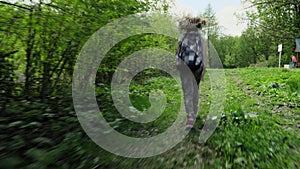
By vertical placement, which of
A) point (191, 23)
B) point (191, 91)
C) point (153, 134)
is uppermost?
point (191, 23)

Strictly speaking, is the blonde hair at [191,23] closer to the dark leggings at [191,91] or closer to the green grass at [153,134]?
the dark leggings at [191,91]

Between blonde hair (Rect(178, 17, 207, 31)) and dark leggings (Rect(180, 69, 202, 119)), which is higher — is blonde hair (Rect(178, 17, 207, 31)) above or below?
above

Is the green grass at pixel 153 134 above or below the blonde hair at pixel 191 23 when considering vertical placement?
below

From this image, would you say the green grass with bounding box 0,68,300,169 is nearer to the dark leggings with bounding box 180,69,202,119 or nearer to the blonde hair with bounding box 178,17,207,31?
the dark leggings with bounding box 180,69,202,119

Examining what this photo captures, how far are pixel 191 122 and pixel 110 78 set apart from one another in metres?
1.82

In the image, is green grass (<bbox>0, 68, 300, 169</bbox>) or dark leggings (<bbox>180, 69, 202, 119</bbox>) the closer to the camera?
green grass (<bbox>0, 68, 300, 169</bbox>)

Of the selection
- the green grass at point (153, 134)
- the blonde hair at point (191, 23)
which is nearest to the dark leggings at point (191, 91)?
the green grass at point (153, 134)

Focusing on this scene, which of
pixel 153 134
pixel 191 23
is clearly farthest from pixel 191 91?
pixel 191 23

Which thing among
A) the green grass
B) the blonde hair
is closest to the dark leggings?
the green grass

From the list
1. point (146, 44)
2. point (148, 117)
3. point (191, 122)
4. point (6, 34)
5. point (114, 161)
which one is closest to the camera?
point (6, 34)

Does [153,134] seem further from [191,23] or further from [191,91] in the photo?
[191,23]

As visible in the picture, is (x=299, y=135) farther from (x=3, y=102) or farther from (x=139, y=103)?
(x=3, y=102)

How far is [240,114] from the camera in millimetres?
4668

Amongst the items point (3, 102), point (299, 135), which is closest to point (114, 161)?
point (3, 102)
